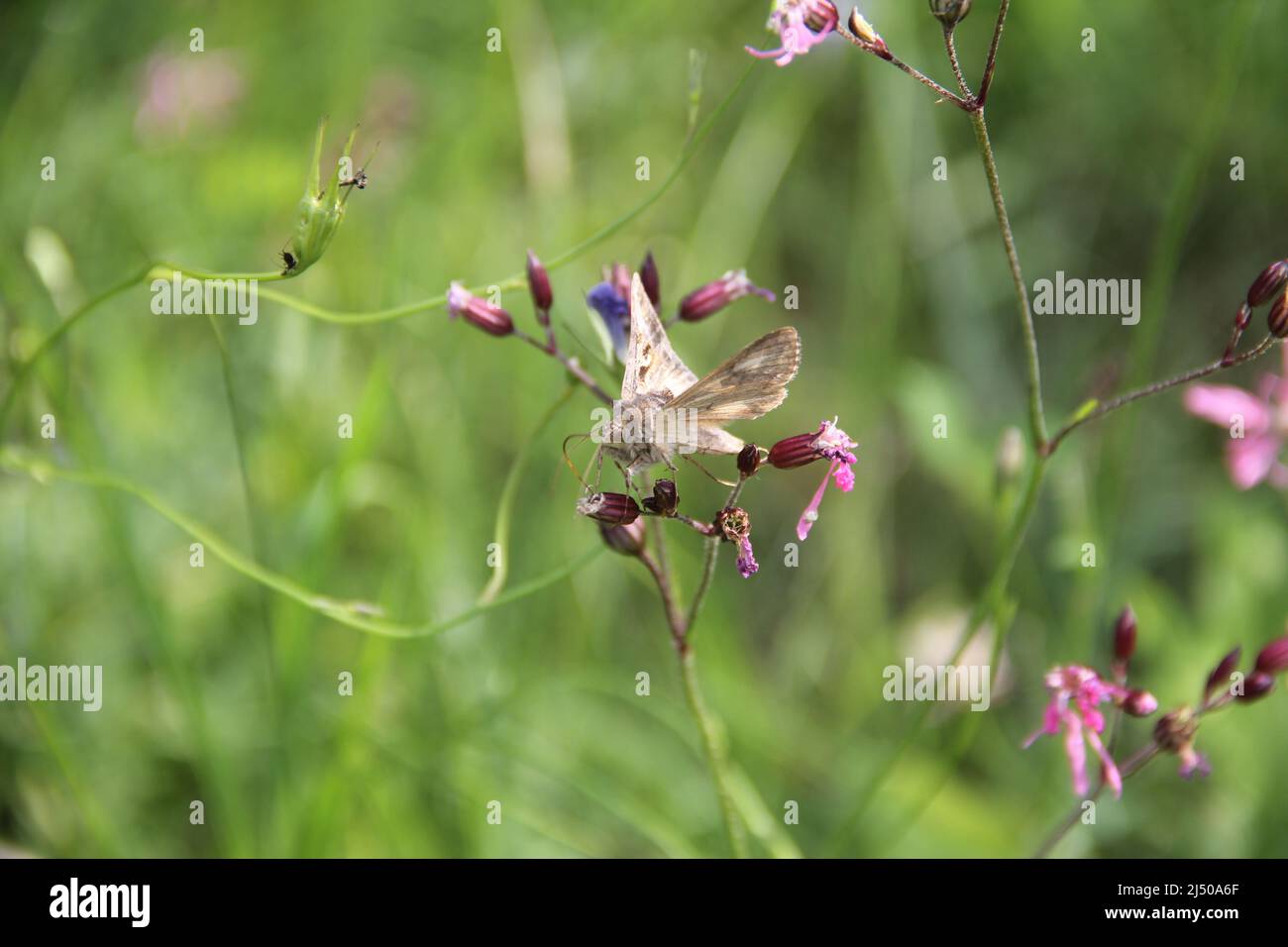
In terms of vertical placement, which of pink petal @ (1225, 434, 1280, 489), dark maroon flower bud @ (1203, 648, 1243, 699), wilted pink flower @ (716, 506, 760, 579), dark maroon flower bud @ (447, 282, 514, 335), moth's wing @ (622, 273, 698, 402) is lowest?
dark maroon flower bud @ (1203, 648, 1243, 699)

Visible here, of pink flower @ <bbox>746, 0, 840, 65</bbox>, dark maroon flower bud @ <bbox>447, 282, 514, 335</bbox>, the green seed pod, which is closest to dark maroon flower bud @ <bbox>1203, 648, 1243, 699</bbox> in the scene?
pink flower @ <bbox>746, 0, 840, 65</bbox>

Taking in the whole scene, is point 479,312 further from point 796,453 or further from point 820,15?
point 820,15

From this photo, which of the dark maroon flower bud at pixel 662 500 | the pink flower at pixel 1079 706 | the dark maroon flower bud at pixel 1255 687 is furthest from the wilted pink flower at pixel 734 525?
the dark maroon flower bud at pixel 1255 687

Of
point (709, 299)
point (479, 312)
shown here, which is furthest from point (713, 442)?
point (479, 312)

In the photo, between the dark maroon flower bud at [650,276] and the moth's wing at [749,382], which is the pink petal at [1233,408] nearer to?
the dark maroon flower bud at [650,276]

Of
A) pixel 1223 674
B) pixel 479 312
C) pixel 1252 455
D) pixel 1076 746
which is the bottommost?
pixel 1076 746

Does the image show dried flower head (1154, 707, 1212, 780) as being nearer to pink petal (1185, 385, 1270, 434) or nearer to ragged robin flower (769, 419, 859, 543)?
ragged robin flower (769, 419, 859, 543)
